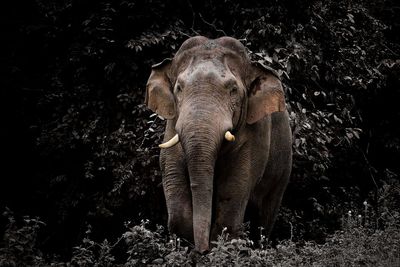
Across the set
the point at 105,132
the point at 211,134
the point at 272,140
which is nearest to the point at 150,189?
the point at 105,132

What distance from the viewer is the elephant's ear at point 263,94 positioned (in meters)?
7.82

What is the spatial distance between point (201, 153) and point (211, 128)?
0.78 ft

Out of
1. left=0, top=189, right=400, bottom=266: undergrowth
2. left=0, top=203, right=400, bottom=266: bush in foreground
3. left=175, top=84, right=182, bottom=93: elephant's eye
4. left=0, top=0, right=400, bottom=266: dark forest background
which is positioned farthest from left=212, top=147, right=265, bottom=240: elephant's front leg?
left=0, top=0, right=400, bottom=266: dark forest background

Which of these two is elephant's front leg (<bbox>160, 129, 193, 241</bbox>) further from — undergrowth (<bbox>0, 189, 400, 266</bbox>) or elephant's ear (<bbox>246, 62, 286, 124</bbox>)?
elephant's ear (<bbox>246, 62, 286, 124</bbox>)

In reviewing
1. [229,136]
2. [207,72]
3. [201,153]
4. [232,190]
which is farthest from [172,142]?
[232,190]

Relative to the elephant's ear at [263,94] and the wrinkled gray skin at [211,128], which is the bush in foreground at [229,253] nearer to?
the wrinkled gray skin at [211,128]

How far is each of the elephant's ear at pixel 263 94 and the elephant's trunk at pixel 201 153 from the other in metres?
0.93

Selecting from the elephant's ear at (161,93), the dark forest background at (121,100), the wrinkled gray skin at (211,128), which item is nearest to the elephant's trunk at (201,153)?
the wrinkled gray skin at (211,128)

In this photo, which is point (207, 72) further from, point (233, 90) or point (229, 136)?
point (229, 136)

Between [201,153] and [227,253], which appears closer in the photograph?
[227,253]

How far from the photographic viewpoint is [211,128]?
22.4 feet

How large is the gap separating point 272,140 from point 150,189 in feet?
7.92

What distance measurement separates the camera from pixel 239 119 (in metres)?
7.59

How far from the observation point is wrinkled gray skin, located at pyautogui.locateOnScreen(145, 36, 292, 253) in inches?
270
